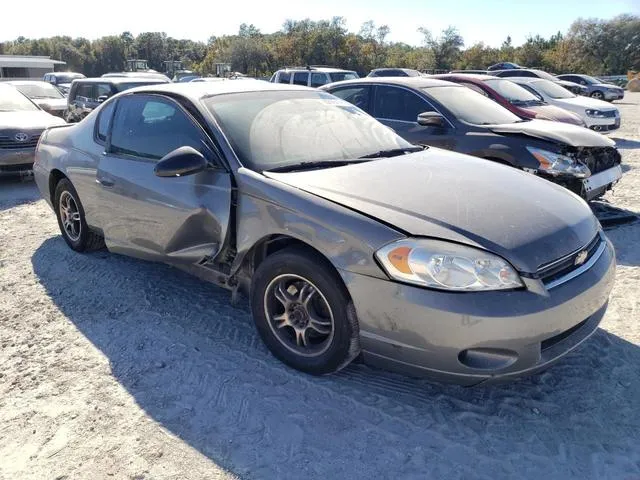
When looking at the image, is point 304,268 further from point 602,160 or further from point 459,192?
point 602,160

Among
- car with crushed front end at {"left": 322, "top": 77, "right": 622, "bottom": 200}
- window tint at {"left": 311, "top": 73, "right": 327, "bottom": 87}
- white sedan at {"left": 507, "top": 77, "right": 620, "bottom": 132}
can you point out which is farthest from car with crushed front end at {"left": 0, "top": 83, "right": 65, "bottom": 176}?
window tint at {"left": 311, "top": 73, "right": 327, "bottom": 87}

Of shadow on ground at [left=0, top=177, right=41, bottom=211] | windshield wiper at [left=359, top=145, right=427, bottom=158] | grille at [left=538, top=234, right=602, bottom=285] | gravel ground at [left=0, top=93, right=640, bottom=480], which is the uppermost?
windshield wiper at [left=359, top=145, right=427, bottom=158]

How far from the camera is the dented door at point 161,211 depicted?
3.34m

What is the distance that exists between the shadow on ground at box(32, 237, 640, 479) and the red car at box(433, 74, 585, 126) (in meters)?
5.86

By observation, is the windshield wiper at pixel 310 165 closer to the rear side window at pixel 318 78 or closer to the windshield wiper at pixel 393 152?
the windshield wiper at pixel 393 152

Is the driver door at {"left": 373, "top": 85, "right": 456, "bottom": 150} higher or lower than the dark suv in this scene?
higher

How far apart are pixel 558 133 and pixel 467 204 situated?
3.58 metres

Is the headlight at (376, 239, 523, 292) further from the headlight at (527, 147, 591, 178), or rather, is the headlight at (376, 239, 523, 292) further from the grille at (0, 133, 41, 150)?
the grille at (0, 133, 41, 150)

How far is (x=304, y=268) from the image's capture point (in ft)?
9.33

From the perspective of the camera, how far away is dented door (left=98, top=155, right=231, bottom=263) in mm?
3342

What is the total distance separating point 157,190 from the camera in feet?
12.0

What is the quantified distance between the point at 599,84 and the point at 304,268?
28.0 metres

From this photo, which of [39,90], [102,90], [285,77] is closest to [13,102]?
[102,90]

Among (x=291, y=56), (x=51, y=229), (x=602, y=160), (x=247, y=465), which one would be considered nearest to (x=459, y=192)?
(x=247, y=465)
